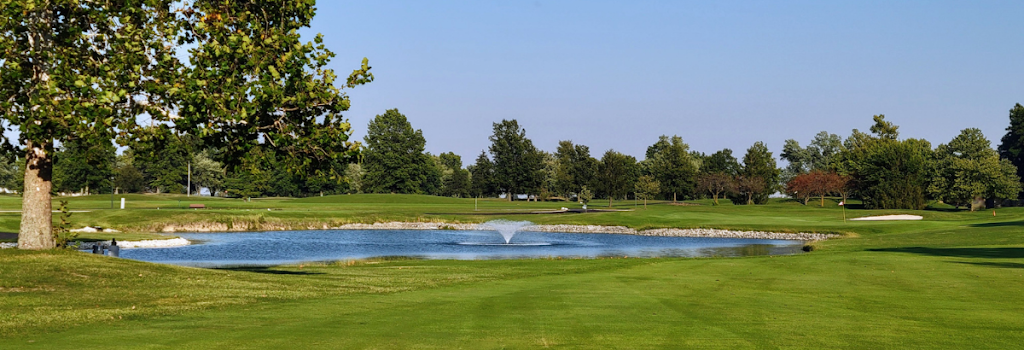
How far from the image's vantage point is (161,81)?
21.1m

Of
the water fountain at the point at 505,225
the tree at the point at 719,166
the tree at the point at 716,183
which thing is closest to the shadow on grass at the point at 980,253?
the water fountain at the point at 505,225

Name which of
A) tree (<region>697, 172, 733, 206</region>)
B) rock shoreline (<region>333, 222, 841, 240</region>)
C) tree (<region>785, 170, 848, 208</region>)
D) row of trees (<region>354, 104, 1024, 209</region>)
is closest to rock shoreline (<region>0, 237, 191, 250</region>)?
rock shoreline (<region>333, 222, 841, 240</region>)

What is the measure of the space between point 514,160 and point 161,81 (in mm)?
149197

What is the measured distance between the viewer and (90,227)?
55.9 metres

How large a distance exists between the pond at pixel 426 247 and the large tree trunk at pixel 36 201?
48.1ft

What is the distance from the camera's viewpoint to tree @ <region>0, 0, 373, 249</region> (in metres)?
19.6

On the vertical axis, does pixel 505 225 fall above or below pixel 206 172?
below

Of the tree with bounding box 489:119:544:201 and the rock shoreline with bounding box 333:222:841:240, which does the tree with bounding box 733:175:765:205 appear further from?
the rock shoreline with bounding box 333:222:841:240

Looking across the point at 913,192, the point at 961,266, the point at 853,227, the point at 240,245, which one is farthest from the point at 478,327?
the point at 913,192

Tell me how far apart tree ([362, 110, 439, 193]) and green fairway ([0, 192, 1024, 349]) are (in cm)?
12468

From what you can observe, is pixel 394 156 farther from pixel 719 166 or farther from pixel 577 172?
pixel 719 166

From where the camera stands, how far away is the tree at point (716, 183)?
138 m

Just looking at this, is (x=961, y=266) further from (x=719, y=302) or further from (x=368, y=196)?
(x=368, y=196)

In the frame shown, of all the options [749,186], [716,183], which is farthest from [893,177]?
[716,183]
